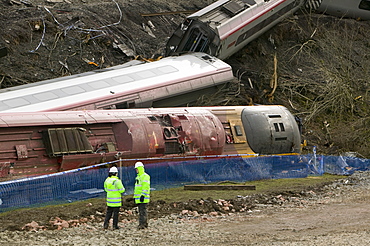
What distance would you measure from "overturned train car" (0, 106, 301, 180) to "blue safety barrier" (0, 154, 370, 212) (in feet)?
1.64

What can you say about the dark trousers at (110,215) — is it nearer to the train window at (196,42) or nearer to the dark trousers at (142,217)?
the dark trousers at (142,217)

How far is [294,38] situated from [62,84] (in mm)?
20961

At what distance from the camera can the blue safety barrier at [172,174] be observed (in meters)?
14.8

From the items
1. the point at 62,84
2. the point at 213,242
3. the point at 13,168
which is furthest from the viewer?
the point at 62,84

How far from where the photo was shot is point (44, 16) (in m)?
33.3

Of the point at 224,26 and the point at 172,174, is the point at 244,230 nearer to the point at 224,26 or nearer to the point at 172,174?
the point at 172,174

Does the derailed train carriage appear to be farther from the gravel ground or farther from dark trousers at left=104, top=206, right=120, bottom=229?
dark trousers at left=104, top=206, right=120, bottom=229

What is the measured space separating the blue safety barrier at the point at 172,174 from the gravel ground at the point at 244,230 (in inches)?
95.3

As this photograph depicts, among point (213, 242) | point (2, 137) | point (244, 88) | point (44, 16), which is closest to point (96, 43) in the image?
point (44, 16)

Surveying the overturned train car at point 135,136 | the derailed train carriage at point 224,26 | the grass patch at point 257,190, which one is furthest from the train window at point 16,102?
the derailed train carriage at point 224,26

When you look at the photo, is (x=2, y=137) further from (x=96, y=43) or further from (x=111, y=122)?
(x=96, y=43)

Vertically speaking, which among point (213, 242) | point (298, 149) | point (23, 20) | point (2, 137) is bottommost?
point (298, 149)

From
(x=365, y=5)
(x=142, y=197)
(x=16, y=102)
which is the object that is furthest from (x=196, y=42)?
(x=142, y=197)

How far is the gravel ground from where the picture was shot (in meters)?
11.2
